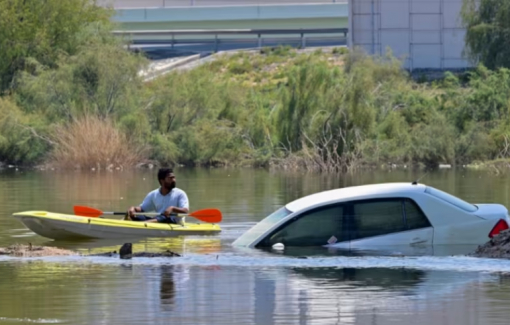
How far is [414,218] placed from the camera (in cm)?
1758

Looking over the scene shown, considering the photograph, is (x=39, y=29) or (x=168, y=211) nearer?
(x=168, y=211)

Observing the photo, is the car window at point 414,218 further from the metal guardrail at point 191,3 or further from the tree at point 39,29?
the metal guardrail at point 191,3

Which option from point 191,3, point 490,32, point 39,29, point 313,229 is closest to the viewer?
point 313,229

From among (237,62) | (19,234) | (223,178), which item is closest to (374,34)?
(237,62)

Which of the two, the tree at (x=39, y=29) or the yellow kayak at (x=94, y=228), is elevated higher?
the tree at (x=39, y=29)

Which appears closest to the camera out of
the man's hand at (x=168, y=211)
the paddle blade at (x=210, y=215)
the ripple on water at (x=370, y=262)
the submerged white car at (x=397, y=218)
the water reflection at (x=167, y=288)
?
the water reflection at (x=167, y=288)

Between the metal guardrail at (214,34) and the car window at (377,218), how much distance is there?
7294 centimetres

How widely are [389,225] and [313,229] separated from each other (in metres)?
1.03

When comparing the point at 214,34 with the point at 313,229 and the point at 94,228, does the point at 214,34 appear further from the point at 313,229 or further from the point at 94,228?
the point at 313,229

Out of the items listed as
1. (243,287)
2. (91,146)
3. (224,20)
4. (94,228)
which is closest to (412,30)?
(224,20)

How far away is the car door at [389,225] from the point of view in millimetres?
17516

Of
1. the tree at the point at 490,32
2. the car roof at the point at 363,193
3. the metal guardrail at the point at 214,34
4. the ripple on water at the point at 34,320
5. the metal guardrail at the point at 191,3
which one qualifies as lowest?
the ripple on water at the point at 34,320

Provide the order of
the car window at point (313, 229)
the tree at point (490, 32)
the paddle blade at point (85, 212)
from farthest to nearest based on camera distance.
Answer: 1. the tree at point (490, 32)
2. the paddle blade at point (85, 212)
3. the car window at point (313, 229)

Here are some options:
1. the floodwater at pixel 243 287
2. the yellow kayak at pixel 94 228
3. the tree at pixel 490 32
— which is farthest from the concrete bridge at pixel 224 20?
the floodwater at pixel 243 287
